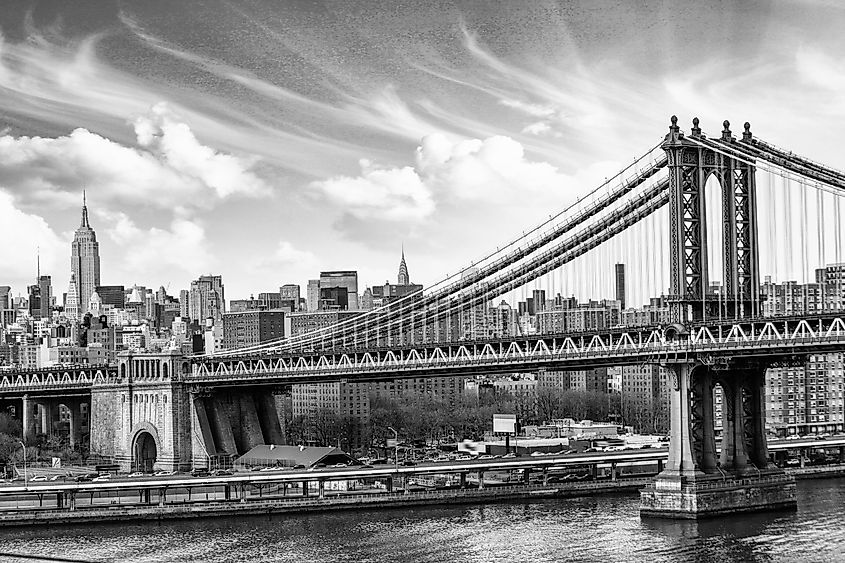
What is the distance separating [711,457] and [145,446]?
38743 millimetres

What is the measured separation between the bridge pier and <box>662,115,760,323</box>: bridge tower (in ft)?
8.48

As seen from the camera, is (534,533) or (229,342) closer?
(534,533)

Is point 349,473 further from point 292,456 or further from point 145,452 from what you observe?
point 145,452

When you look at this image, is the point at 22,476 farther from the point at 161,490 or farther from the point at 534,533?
the point at 534,533

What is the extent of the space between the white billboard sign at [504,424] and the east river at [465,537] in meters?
42.5

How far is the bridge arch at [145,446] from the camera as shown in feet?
295

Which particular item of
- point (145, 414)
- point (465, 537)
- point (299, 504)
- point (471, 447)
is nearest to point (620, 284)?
point (471, 447)

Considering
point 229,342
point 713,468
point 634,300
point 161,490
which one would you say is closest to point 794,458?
point 634,300

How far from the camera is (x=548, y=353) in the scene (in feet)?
229

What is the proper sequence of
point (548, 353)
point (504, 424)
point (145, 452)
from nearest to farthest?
point (548, 353), point (145, 452), point (504, 424)

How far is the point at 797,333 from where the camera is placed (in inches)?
2356

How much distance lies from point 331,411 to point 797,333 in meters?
64.7

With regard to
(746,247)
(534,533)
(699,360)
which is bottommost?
(534,533)

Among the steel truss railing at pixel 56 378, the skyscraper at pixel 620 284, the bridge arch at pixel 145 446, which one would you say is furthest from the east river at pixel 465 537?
the skyscraper at pixel 620 284
